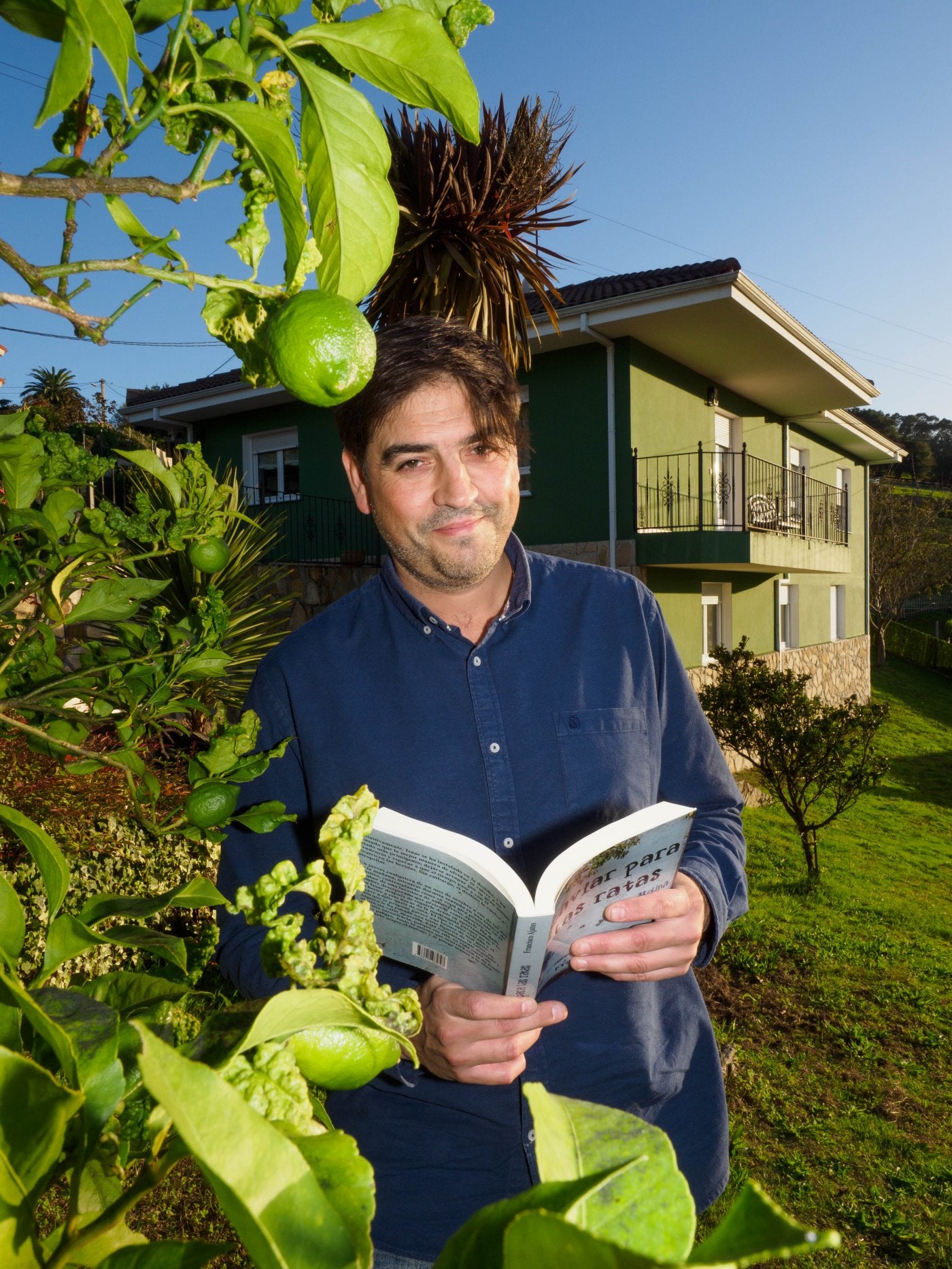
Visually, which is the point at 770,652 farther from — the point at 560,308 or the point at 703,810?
the point at 703,810

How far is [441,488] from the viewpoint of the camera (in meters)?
1.97

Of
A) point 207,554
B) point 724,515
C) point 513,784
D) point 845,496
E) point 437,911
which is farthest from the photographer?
point 845,496

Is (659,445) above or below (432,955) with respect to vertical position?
above

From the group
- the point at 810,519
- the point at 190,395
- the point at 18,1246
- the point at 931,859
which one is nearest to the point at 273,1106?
the point at 18,1246

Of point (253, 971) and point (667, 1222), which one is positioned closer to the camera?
point (667, 1222)

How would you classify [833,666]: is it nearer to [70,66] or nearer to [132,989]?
[132,989]

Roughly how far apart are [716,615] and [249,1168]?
1430 centimetres

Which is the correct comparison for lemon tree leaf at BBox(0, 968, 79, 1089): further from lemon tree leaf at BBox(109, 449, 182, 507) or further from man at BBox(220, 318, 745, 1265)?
man at BBox(220, 318, 745, 1265)

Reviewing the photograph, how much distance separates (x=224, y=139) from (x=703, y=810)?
6.06ft

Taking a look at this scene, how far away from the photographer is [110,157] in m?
0.55

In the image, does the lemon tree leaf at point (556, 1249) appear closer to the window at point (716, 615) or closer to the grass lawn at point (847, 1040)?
the grass lawn at point (847, 1040)

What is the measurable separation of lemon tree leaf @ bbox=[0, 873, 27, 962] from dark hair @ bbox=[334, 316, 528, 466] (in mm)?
1616

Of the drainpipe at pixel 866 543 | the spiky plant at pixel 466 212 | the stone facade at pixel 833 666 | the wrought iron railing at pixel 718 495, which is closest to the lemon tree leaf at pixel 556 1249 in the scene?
the spiky plant at pixel 466 212

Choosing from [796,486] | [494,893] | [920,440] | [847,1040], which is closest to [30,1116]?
[494,893]
